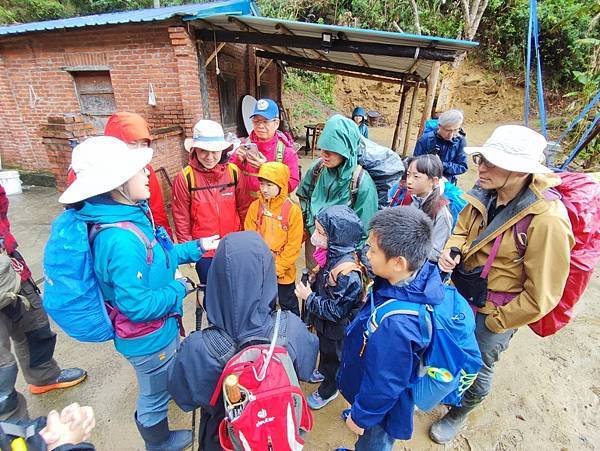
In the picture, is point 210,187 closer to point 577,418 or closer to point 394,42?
point 577,418

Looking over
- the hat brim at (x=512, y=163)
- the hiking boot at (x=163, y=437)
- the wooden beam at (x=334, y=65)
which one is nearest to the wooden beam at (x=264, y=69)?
the wooden beam at (x=334, y=65)

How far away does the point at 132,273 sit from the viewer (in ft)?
4.65

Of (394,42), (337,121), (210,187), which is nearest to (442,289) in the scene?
(337,121)

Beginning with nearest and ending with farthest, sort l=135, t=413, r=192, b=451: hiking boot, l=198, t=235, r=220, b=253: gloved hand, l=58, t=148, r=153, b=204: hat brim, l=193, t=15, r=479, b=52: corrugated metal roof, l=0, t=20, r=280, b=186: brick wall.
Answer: l=58, t=148, r=153, b=204: hat brim
l=135, t=413, r=192, b=451: hiking boot
l=198, t=235, r=220, b=253: gloved hand
l=193, t=15, r=479, b=52: corrugated metal roof
l=0, t=20, r=280, b=186: brick wall

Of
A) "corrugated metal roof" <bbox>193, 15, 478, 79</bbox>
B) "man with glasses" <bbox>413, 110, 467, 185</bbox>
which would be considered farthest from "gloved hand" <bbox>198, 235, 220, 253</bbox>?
"corrugated metal roof" <bbox>193, 15, 478, 79</bbox>

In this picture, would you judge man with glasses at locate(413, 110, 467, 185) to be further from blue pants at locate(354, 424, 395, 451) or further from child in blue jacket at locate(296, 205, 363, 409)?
blue pants at locate(354, 424, 395, 451)

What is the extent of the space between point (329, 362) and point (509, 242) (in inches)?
56.5

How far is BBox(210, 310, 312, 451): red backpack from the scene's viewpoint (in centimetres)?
103

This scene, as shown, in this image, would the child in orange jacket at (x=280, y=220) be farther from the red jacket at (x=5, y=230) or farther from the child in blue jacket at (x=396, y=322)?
the red jacket at (x=5, y=230)

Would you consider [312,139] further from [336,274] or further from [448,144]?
[336,274]

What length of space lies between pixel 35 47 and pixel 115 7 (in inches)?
665

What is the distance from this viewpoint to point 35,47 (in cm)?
650

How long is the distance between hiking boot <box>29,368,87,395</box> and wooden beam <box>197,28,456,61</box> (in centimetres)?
498

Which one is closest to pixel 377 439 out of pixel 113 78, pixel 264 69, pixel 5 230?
pixel 5 230
